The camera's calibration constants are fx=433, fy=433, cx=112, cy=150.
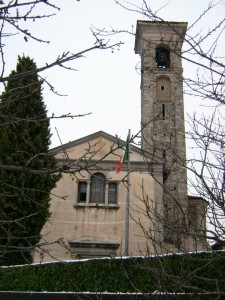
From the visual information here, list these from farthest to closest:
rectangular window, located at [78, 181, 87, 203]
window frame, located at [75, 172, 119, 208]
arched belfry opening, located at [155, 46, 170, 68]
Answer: arched belfry opening, located at [155, 46, 170, 68] < rectangular window, located at [78, 181, 87, 203] < window frame, located at [75, 172, 119, 208]

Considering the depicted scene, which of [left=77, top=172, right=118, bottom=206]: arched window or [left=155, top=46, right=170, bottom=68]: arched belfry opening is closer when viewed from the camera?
[left=77, top=172, right=118, bottom=206]: arched window

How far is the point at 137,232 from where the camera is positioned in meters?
19.3

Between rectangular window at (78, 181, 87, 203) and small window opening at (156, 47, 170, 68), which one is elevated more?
small window opening at (156, 47, 170, 68)

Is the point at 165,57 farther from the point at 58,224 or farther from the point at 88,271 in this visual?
the point at 88,271

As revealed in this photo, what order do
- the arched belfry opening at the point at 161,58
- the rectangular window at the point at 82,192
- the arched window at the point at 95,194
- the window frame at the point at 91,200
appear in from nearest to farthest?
the window frame at the point at 91,200, the arched window at the point at 95,194, the rectangular window at the point at 82,192, the arched belfry opening at the point at 161,58

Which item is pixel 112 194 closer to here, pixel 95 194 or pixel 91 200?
pixel 95 194

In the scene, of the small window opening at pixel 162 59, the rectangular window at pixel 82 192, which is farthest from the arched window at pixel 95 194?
the small window opening at pixel 162 59

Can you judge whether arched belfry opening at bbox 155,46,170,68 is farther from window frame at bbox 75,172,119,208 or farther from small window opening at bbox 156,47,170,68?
window frame at bbox 75,172,119,208

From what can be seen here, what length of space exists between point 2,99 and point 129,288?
8409 mm

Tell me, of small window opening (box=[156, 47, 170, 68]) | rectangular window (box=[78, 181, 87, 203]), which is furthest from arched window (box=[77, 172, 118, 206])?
small window opening (box=[156, 47, 170, 68])

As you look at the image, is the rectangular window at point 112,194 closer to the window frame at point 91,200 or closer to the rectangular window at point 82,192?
the window frame at point 91,200

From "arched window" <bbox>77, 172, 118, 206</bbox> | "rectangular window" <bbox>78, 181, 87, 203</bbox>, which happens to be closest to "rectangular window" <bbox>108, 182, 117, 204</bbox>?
"arched window" <bbox>77, 172, 118, 206</bbox>

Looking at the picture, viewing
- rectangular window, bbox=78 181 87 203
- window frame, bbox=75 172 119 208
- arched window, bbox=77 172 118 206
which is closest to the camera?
window frame, bbox=75 172 119 208

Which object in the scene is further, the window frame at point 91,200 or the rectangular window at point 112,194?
the rectangular window at point 112,194
